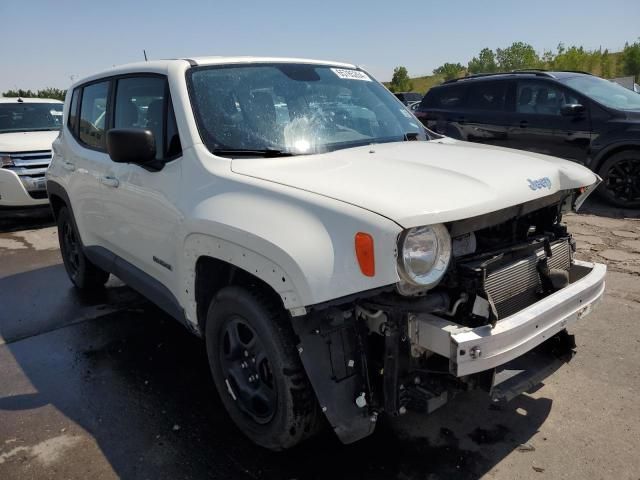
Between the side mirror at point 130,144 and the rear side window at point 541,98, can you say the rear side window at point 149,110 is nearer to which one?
the side mirror at point 130,144

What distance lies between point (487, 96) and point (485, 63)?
5945 cm

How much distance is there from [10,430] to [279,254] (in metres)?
2.10

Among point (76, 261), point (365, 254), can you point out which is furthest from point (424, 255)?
point (76, 261)

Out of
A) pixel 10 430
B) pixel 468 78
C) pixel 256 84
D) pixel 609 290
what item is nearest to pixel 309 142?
pixel 256 84

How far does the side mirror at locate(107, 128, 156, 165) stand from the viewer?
9.23ft

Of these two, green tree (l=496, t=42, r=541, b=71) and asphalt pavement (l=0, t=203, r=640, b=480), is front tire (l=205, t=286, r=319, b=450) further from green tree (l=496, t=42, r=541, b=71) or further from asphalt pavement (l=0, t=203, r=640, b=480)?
green tree (l=496, t=42, r=541, b=71)

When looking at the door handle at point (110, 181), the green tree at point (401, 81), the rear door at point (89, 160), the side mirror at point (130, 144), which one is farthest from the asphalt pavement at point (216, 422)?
the green tree at point (401, 81)

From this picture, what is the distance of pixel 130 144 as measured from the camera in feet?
9.28

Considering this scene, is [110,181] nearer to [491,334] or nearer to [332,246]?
[332,246]

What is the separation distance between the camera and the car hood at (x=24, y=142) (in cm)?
803

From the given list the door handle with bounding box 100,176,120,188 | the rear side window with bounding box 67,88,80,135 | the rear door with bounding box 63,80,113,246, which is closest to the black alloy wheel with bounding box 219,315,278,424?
the door handle with bounding box 100,176,120,188

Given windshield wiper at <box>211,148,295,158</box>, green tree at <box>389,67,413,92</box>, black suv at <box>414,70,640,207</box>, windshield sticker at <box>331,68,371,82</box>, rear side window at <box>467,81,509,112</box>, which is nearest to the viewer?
windshield wiper at <box>211,148,295,158</box>

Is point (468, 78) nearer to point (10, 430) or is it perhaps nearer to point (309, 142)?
point (309, 142)

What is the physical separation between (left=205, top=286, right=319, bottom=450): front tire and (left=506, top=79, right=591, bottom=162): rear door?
642 cm
